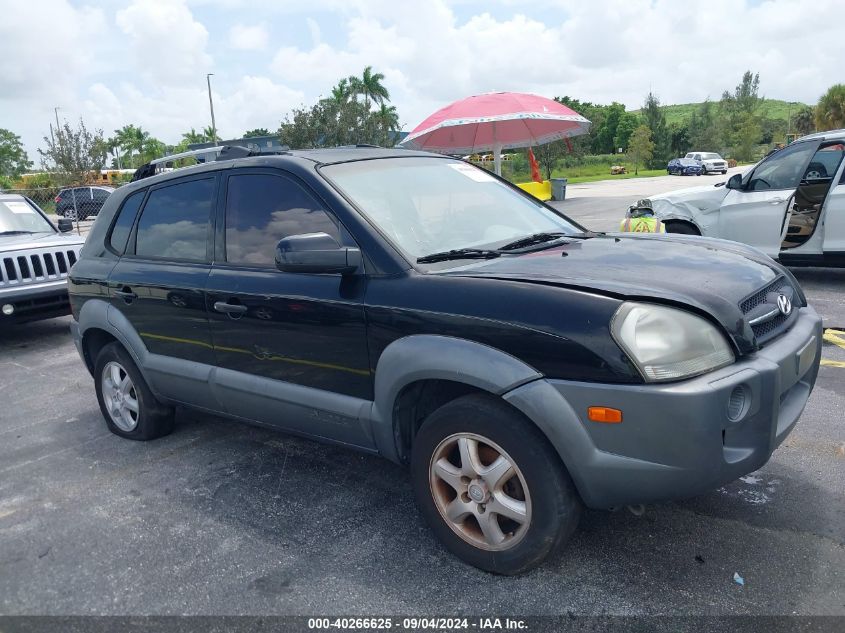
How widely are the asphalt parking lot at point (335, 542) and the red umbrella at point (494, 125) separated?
1116 centimetres

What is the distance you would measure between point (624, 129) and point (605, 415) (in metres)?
98.3

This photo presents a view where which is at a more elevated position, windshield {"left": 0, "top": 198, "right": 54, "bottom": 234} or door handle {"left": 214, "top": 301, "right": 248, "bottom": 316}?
windshield {"left": 0, "top": 198, "right": 54, "bottom": 234}

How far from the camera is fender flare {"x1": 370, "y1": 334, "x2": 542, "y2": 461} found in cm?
249

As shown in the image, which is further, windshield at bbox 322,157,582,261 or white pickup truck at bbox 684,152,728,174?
white pickup truck at bbox 684,152,728,174

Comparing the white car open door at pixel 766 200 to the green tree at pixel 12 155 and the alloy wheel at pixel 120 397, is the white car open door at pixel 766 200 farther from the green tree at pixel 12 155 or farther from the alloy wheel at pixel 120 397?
the green tree at pixel 12 155

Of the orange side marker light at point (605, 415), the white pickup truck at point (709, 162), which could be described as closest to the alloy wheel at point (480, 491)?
the orange side marker light at point (605, 415)

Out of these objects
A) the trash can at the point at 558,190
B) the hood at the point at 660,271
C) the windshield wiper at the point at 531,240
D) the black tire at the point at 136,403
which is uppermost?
the windshield wiper at the point at 531,240

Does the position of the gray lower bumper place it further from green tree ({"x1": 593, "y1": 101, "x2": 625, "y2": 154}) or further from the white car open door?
green tree ({"x1": 593, "y1": 101, "x2": 625, "y2": 154})

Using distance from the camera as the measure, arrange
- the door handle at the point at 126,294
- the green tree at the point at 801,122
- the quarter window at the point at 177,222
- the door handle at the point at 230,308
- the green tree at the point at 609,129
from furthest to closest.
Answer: the green tree at the point at 609,129 → the green tree at the point at 801,122 → the door handle at the point at 126,294 → the quarter window at the point at 177,222 → the door handle at the point at 230,308

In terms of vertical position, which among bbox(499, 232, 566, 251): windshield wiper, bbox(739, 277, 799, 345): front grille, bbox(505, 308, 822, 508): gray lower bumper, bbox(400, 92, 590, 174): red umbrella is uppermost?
bbox(400, 92, 590, 174): red umbrella

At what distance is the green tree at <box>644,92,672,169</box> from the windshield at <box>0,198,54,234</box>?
207 feet

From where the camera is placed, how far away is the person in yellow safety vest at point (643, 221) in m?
7.43

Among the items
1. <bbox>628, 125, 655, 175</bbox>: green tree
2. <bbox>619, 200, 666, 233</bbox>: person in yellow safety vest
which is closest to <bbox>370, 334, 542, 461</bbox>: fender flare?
<bbox>619, 200, 666, 233</bbox>: person in yellow safety vest

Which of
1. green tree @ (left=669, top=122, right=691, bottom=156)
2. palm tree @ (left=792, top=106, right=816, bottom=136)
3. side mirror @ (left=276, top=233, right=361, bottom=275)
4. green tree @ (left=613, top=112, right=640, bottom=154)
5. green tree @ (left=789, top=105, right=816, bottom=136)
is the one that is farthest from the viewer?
green tree @ (left=613, top=112, right=640, bottom=154)
